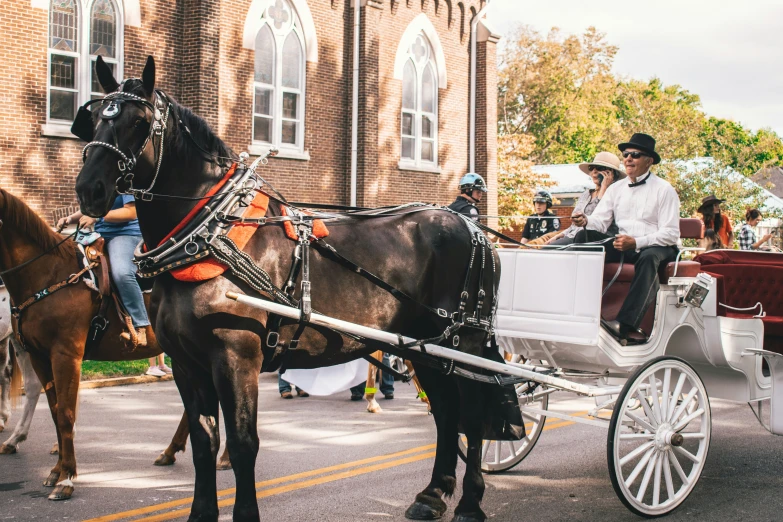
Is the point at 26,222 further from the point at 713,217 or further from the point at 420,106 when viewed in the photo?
the point at 420,106

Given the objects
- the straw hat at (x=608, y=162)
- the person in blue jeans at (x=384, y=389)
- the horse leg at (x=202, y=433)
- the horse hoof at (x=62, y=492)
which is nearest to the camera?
the horse leg at (x=202, y=433)

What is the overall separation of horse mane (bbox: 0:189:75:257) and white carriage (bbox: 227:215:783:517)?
143 inches

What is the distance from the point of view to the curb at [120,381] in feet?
37.2

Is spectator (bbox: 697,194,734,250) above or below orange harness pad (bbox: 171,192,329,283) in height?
above

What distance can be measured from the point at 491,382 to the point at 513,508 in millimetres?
980

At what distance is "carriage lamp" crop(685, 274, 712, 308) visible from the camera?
6359 mm

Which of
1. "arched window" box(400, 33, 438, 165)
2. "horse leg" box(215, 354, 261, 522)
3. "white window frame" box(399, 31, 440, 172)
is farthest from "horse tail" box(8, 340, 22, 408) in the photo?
"arched window" box(400, 33, 438, 165)

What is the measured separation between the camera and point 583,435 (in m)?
8.53

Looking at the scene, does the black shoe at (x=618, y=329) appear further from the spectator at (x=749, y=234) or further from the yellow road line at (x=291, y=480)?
the spectator at (x=749, y=234)

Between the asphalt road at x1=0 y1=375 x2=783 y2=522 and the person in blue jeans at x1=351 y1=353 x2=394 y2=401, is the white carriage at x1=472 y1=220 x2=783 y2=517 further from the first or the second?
the person in blue jeans at x1=351 y1=353 x2=394 y2=401

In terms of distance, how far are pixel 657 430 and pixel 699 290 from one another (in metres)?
1.16

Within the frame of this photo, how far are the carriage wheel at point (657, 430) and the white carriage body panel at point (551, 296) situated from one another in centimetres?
50

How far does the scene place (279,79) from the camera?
1992cm

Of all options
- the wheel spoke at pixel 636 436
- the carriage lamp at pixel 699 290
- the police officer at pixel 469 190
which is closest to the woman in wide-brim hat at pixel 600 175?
the police officer at pixel 469 190
